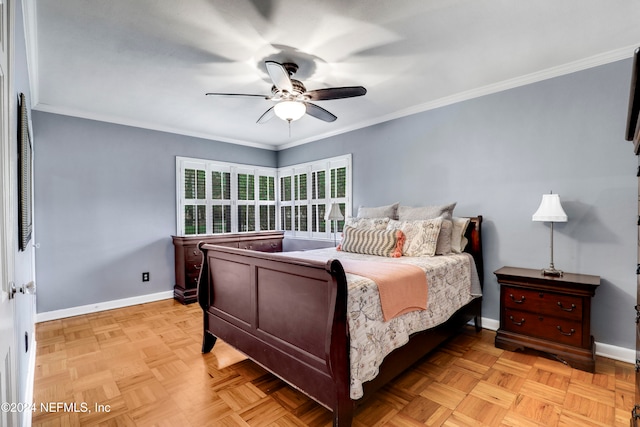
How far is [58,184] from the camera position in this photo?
356 cm

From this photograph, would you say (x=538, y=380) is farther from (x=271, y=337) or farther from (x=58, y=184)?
(x=58, y=184)

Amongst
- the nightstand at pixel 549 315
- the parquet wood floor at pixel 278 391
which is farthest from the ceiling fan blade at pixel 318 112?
the parquet wood floor at pixel 278 391

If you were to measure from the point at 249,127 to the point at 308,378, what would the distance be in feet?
11.8

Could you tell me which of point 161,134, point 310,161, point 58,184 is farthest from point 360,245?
point 58,184

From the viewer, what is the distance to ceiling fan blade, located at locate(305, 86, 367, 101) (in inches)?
95.5

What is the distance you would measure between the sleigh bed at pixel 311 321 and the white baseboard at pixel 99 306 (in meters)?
2.02

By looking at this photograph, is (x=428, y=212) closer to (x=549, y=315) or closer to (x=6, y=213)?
(x=549, y=315)

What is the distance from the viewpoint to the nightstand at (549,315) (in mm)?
2322

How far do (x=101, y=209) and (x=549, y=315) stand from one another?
4854mm

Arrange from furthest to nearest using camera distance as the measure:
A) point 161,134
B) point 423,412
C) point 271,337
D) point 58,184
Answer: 1. point 161,134
2. point 58,184
3. point 271,337
4. point 423,412

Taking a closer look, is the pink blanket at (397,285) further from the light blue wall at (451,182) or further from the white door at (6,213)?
the white door at (6,213)

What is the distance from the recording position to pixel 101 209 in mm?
3855

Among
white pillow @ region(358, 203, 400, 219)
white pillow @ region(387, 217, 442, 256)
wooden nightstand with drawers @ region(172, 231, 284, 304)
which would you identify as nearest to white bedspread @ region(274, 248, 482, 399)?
white pillow @ region(387, 217, 442, 256)

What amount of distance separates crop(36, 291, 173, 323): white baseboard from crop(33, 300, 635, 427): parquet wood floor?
845mm
